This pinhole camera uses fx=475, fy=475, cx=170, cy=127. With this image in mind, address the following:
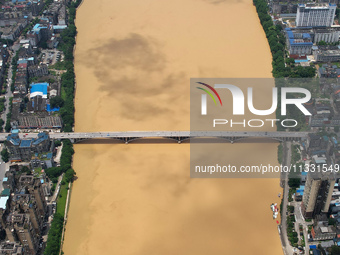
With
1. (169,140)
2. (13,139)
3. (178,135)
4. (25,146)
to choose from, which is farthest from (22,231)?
(178,135)

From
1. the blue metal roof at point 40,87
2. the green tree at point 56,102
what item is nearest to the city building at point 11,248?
the green tree at point 56,102

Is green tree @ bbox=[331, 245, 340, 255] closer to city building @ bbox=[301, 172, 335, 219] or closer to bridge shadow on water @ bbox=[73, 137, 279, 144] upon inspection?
city building @ bbox=[301, 172, 335, 219]

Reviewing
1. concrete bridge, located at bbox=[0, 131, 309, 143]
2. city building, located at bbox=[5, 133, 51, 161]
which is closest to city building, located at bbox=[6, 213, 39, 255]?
city building, located at bbox=[5, 133, 51, 161]

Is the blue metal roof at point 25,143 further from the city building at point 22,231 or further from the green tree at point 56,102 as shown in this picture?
the city building at point 22,231

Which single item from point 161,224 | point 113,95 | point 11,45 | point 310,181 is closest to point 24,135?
point 113,95

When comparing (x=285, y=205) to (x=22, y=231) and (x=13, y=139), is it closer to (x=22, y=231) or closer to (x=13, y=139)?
(x=22, y=231)

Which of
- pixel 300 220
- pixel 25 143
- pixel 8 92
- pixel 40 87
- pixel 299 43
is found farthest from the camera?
pixel 299 43
